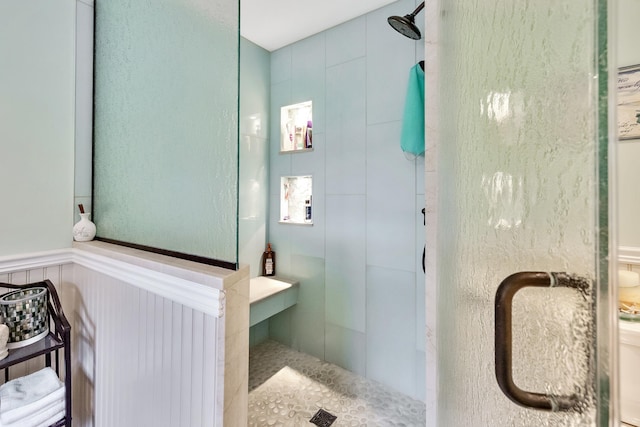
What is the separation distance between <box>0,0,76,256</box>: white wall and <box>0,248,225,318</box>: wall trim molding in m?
0.04

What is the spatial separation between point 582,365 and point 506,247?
0.19m

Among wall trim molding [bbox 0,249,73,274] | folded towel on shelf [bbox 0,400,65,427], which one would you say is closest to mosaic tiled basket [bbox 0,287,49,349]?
wall trim molding [bbox 0,249,73,274]

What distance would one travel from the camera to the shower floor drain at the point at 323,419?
1.32 metres

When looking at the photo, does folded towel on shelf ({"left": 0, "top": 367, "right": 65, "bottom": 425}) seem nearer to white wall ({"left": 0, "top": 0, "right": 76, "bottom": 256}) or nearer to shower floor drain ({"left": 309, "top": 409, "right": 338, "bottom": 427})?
white wall ({"left": 0, "top": 0, "right": 76, "bottom": 256})

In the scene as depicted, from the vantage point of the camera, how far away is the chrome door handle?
0.96 feet

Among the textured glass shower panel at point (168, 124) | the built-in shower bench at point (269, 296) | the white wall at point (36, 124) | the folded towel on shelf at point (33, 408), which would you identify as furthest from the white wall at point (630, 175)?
the white wall at point (36, 124)

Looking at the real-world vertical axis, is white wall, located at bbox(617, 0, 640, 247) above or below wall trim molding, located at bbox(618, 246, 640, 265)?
above

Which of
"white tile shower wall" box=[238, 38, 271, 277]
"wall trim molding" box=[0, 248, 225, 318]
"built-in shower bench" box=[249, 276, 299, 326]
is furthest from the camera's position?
"white tile shower wall" box=[238, 38, 271, 277]

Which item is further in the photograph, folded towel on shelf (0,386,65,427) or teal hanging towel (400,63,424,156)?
teal hanging towel (400,63,424,156)

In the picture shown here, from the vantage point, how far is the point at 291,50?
1.96 metres

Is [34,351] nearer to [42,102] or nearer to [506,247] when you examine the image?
[42,102]

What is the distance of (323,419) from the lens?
1349 millimetres

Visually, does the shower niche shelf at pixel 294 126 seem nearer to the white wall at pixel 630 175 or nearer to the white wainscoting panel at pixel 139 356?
the white wainscoting panel at pixel 139 356

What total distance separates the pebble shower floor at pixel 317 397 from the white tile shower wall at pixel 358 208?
8 centimetres
